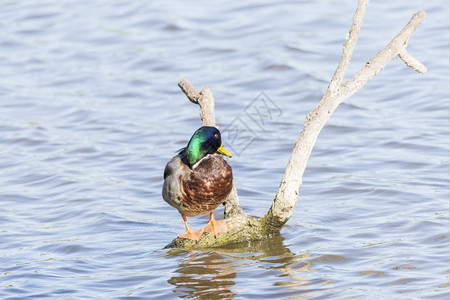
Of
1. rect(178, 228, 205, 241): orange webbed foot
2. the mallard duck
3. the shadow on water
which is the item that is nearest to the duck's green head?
the mallard duck

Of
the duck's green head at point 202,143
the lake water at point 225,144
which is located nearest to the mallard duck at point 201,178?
the duck's green head at point 202,143

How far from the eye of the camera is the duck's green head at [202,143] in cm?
596

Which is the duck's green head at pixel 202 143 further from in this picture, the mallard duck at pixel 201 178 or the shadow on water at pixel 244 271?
the shadow on water at pixel 244 271

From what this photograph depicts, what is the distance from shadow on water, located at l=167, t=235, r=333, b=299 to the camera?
5500 mm

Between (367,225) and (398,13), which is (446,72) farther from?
(367,225)

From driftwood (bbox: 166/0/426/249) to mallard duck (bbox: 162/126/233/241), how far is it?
0.14 meters

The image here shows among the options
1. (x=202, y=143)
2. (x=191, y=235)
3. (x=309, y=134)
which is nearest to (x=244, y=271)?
(x=191, y=235)

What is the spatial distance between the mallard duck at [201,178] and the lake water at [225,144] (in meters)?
0.46

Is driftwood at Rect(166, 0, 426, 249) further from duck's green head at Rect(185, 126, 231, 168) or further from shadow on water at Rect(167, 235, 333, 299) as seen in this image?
duck's green head at Rect(185, 126, 231, 168)

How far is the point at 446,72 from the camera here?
1087 centimetres

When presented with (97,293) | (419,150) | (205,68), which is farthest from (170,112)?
(97,293)

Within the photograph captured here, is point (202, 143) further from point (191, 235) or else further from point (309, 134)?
point (309, 134)

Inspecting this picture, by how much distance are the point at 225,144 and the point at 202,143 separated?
Result: 12.1 feet

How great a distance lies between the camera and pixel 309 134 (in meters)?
5.45
